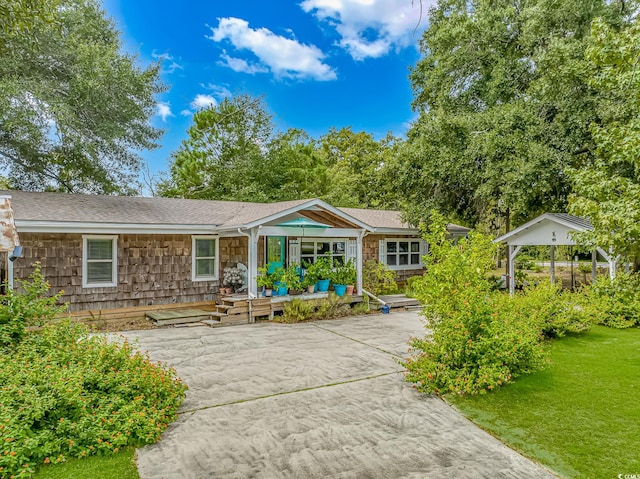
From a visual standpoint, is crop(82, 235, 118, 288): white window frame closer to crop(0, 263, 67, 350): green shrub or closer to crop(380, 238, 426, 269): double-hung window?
crop(0, 263, 67, 350): green shrub

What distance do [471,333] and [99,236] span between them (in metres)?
9.50

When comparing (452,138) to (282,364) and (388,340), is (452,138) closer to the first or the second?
(388,340)

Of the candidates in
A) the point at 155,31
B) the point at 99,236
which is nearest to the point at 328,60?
the point at 155,31

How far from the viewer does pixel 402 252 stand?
18.1 metres

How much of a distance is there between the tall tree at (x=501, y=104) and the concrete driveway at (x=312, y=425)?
31.7 feet

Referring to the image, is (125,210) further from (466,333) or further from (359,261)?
(466,333)

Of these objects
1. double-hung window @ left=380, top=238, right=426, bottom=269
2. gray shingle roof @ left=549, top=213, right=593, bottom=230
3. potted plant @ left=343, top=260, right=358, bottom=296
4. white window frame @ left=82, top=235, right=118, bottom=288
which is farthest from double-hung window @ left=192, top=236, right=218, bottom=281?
gray shingle roof @ left=549, top=213, right=593, bottom=230

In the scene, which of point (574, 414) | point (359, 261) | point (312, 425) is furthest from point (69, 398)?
point (359, 261)

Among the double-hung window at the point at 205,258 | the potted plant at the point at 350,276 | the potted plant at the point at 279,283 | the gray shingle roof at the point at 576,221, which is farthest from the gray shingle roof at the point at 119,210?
the gray shingle roof at the point at 576,221

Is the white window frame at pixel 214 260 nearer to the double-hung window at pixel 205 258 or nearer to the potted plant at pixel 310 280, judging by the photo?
the double-hung window at pixel 205 258

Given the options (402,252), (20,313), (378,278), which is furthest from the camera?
(402,252)

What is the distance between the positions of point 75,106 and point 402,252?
14480 mm

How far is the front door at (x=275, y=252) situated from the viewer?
13.0 metres

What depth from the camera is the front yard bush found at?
5781 millimetres
